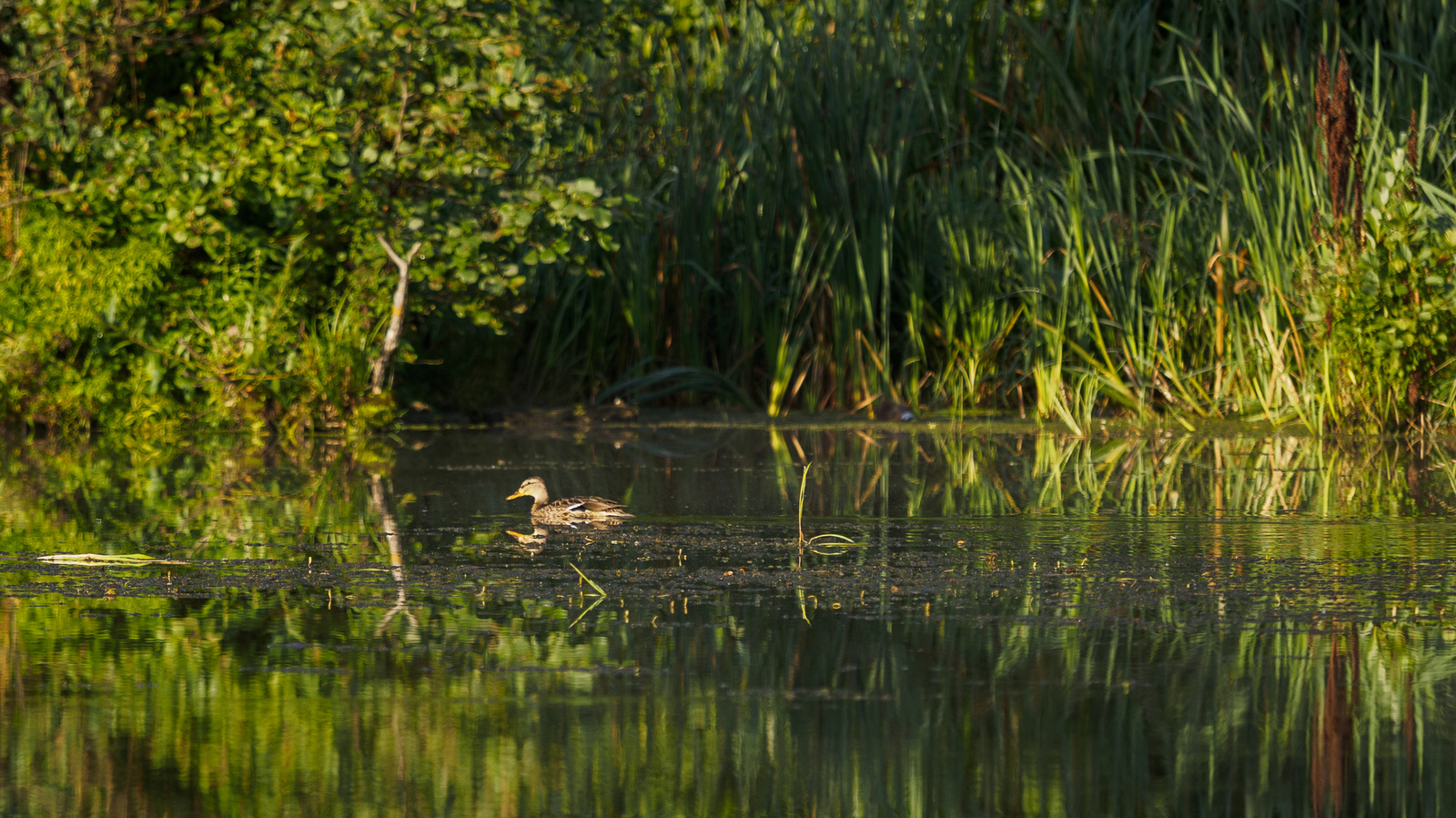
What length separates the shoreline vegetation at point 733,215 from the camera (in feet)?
32.9

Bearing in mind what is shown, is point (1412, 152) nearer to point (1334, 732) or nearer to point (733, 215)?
point (733, 215)

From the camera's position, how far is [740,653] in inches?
167

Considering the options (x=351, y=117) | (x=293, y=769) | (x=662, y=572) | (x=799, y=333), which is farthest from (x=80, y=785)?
(x=799, y=333)

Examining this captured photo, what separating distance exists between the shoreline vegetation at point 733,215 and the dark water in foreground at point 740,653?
2.72 m

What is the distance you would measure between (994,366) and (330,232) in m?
4.00

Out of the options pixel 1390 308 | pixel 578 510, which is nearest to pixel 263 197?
pixel 578 510

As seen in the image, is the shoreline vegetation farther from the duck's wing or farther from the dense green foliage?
the duck's wing

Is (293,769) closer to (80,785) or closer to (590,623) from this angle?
(80,785)

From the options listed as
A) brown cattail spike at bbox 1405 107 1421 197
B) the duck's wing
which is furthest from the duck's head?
brown cattail spike at bbox 1405 107 1421 197

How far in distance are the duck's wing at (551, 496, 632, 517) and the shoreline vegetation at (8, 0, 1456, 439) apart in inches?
144

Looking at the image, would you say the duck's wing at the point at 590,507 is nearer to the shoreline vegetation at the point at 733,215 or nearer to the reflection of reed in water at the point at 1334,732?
the reflection of reed in water at the point at 1334,732

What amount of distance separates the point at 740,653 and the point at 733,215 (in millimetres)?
8339

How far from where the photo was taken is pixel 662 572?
5.46 metres

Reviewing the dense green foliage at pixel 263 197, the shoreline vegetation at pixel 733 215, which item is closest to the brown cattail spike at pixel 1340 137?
the shoreline vegetation at pixel 733 215
